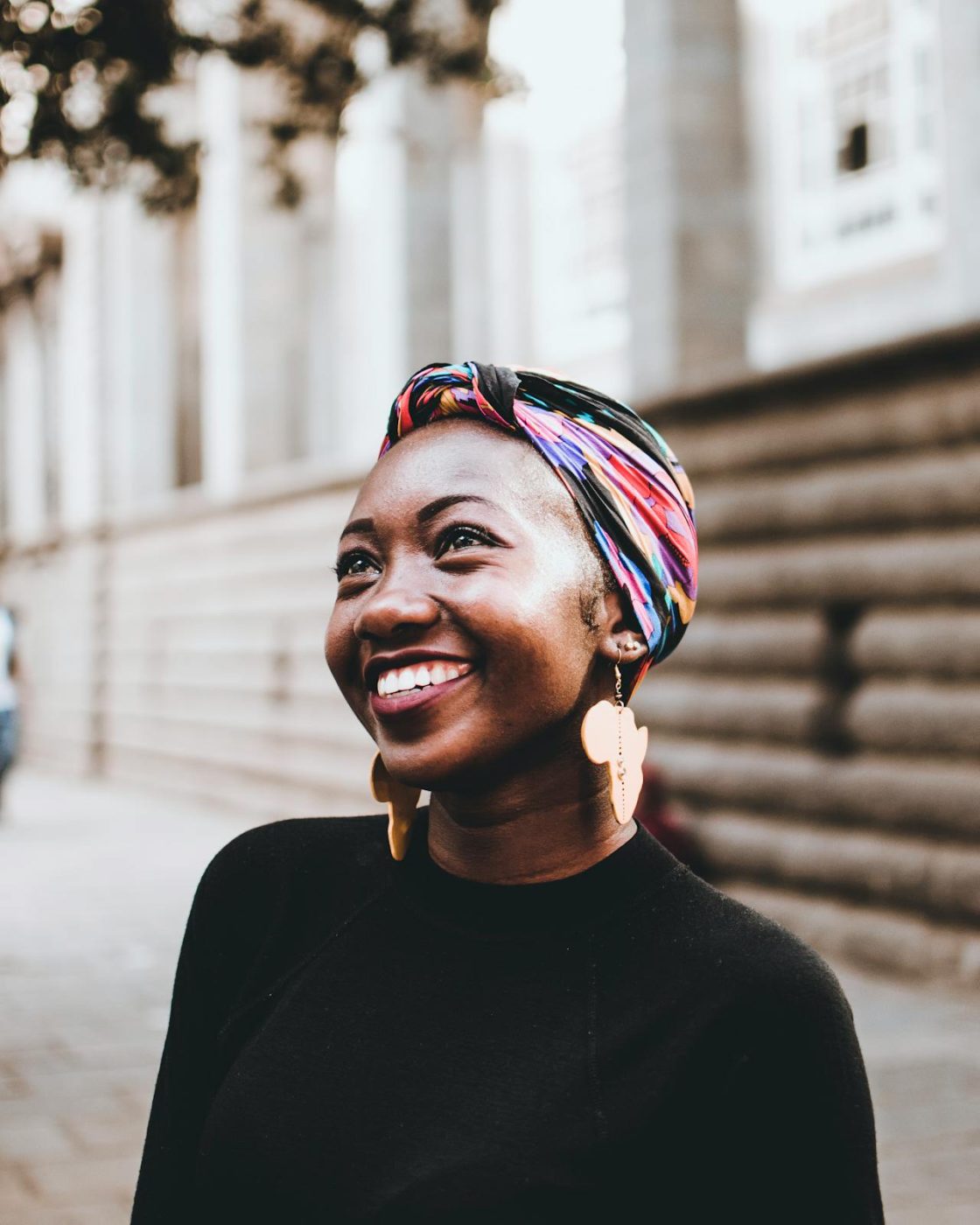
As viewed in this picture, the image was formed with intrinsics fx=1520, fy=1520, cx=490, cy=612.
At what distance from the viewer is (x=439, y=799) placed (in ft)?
5.53

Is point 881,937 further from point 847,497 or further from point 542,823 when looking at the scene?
point 542,823

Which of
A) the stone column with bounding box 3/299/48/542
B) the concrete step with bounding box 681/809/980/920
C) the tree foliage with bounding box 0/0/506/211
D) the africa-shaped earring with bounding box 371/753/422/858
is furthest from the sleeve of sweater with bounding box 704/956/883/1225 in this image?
the stone column with bounding box 3/299/48/542

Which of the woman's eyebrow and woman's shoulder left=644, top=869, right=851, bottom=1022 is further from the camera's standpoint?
the woman's eyebrow

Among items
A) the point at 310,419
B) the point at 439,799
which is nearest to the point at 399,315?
the point at 310,419

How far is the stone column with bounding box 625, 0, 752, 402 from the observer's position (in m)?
9.05

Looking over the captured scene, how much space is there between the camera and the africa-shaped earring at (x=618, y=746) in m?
1.59

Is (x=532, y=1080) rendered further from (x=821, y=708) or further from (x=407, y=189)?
(x=407, y=189)

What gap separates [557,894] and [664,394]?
7.48m

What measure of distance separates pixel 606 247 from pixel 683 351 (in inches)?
151

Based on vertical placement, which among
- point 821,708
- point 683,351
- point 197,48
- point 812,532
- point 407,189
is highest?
point 407,189

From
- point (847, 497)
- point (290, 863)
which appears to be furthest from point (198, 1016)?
point (847, 497)

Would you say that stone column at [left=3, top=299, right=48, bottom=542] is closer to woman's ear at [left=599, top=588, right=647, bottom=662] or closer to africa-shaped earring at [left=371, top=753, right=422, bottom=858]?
africa-shaped earring at [left=371, top=753, right=422, bottom=858]

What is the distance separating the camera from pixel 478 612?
152 centimetres

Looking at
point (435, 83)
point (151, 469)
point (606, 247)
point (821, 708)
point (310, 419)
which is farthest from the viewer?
point (151, 469)
